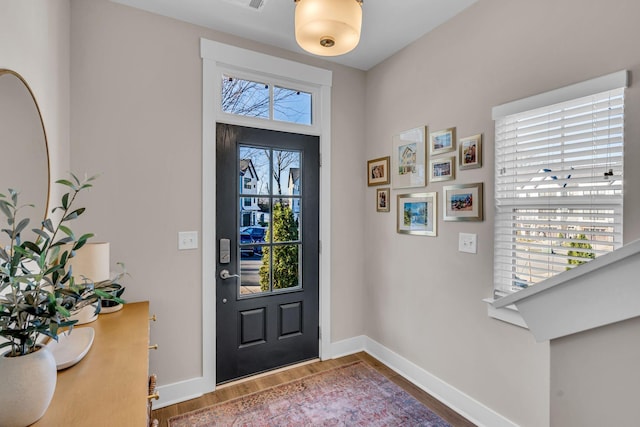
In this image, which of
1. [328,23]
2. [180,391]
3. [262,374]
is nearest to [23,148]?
[328,23]

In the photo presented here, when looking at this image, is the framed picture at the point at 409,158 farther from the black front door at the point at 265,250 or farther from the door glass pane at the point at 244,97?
the door glass pane at the point at 244,97

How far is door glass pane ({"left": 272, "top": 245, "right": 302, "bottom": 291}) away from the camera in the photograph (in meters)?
2.60

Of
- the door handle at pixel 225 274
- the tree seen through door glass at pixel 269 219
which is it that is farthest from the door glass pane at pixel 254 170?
the door handle at pixel 225 274

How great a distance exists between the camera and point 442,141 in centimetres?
223

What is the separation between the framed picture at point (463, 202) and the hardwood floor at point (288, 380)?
1291mm

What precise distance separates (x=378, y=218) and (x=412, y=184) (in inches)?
19.7

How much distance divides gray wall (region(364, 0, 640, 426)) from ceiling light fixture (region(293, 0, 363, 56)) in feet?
3.31

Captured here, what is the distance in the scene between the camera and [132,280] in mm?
2076

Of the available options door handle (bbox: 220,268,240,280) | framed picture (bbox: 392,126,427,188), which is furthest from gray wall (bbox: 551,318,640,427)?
door handle (bbox: 220,268,240,280)

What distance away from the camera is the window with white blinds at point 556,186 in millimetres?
1455

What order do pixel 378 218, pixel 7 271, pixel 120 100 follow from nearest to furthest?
pixel 7 271 → pixel 120 100 → pixel 378 218

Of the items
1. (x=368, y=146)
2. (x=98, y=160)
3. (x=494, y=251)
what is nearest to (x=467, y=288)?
(x=494, y=251)

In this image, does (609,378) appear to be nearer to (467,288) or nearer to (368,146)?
(467,288)

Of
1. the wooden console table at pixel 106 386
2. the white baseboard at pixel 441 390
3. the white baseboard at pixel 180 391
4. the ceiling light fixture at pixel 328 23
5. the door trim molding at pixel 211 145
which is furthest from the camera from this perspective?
the door trim molding at pixel 211 145
